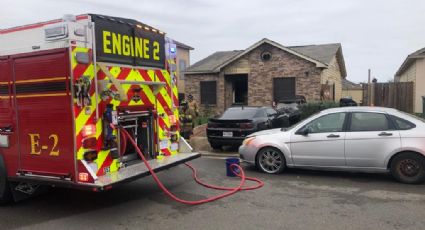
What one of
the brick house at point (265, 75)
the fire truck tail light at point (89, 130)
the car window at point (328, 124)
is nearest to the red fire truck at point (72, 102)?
the fire truck tail light at point (89, 130)

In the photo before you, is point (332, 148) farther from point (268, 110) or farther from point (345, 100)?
point (345, 100)

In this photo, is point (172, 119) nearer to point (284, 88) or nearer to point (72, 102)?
point (72, 102)

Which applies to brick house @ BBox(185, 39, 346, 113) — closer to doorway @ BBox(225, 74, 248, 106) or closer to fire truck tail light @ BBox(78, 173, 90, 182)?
doorway @ BBox(225, 74, 248, 106)

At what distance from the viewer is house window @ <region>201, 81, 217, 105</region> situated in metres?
23.9

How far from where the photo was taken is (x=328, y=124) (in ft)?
26.0

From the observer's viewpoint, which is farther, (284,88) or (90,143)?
(284,88)

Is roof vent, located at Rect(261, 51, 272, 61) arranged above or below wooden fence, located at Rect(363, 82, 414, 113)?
above

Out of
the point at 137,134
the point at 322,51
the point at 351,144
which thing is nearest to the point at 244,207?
the point at 137,134

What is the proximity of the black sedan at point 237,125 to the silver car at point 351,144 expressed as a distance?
2.59 m

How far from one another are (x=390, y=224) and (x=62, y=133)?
462 cm

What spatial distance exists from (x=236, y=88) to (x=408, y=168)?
19.0 m

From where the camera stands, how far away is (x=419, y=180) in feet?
23.0

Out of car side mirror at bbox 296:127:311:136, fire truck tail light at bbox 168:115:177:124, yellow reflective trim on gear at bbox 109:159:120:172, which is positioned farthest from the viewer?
car side mirror at bbox 296:127:311:136

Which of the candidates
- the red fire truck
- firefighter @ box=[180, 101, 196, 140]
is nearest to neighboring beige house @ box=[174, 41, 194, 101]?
firefighter @ box=[180, 101, 196, 140]
